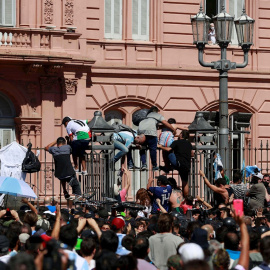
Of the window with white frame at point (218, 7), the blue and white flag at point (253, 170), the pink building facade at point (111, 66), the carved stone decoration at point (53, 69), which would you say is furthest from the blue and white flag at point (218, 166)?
the window with white frame at point (218, 7)

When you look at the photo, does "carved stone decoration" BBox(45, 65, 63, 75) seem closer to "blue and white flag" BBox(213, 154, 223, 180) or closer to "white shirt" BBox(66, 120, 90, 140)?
"white shirt" BBox(66, 120, 90, 140)

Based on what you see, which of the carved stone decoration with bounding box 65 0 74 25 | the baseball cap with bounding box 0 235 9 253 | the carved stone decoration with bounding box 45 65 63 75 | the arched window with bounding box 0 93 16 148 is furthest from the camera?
the carved stone decoration with bounding box 65 0 74 25

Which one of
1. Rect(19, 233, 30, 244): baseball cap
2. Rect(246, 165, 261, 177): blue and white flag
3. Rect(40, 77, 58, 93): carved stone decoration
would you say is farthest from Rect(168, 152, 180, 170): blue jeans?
Rect(40, 77, 58, 93): carved stone decoration

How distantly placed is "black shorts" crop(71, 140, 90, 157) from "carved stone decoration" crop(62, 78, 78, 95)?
327 inches

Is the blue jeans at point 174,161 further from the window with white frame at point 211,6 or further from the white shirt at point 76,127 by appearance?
the window with white frame at point 211,6

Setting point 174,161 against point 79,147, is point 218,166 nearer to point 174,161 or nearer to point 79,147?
point 174,161

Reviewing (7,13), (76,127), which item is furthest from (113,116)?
(76,127)

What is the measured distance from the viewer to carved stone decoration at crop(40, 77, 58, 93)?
2945cm

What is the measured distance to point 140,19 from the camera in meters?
31.7

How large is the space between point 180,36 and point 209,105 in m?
2.40

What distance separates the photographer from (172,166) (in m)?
21.4

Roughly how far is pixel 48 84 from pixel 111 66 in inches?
91.5

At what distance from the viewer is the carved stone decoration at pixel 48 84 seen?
96.6 feet

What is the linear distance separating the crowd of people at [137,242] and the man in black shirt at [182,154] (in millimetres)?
2274
